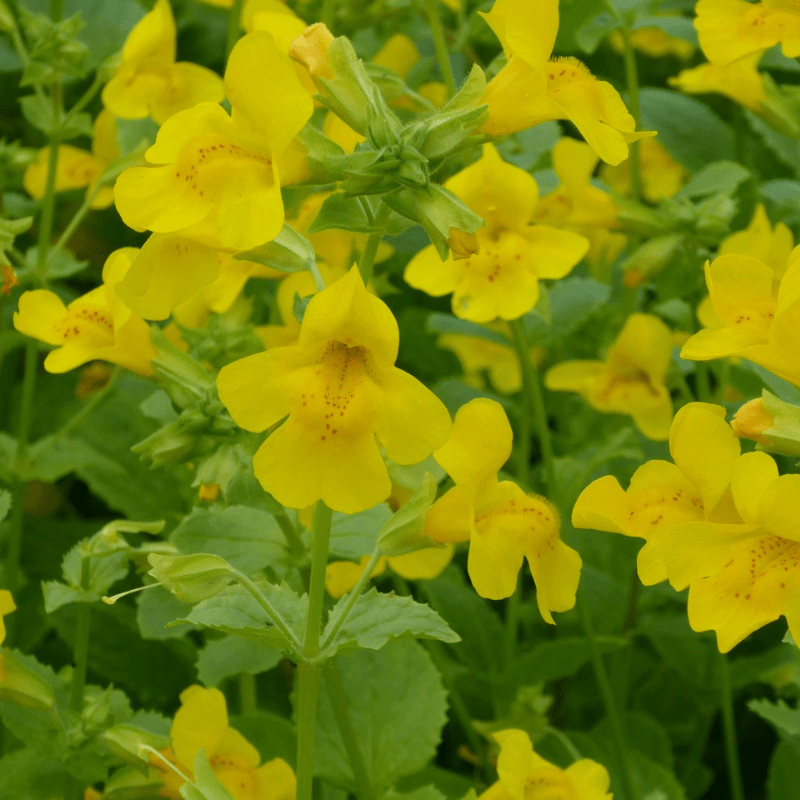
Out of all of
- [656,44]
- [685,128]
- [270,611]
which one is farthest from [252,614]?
[656,44]

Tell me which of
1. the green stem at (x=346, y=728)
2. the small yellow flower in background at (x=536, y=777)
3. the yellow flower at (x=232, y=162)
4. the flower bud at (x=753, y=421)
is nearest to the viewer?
the yellow flower at (x=232, y=162)

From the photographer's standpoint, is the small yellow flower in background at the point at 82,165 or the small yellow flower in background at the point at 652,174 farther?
the small yellow flower in background at the point at 652,174

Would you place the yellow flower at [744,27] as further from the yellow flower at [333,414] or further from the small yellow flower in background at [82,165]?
the small yellow flower in background at [82,165]

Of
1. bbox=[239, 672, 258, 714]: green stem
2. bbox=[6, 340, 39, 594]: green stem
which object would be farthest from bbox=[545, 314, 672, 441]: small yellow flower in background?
bbox=[6, 340, 39, 594]: green stem

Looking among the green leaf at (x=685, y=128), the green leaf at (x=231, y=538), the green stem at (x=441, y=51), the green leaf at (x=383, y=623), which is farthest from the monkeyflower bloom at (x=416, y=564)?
the green leaf at (x=685, y=128)

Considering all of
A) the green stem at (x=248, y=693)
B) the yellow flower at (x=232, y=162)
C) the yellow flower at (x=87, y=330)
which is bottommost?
A: the green stem at (x=248, y=693)

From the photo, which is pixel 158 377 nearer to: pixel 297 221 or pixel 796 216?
pixel 297 221

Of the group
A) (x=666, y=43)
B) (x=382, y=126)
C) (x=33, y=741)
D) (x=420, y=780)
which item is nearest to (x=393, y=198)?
(x=382, y=126)
